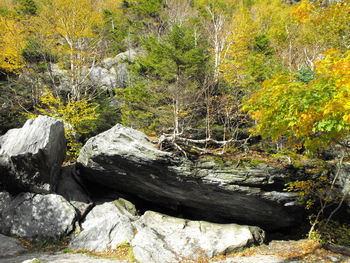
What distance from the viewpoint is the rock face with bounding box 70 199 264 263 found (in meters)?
7.85

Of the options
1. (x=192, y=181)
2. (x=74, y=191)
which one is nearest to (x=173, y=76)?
(x=192, y=181)

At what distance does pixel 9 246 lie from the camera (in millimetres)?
8000

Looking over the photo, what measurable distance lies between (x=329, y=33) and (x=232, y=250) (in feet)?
48.7

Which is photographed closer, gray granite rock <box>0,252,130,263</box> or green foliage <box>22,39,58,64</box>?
gray granite rock <box>0,252,130,263</box>

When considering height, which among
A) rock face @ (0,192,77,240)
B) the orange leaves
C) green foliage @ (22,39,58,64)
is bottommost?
rock face @ (0,192,77,240)

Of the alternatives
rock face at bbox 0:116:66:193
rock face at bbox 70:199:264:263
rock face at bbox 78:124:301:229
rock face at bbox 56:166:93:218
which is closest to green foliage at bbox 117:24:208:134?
rock face at bbox 78:124:301:229

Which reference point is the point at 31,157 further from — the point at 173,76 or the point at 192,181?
the point at 173,76

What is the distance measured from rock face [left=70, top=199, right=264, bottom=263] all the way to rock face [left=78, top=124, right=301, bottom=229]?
864 mm

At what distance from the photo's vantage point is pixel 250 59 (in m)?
14.1

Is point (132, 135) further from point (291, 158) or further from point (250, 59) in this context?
point (250, 59)

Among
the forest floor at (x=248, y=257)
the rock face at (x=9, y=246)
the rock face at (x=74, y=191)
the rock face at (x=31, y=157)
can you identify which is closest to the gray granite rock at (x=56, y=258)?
the forest floor at (x=248, y=257)

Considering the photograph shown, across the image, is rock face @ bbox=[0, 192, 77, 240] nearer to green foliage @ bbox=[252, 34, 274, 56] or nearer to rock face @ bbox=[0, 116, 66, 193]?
rock face @ bbox=[0, 116, 66, 193]

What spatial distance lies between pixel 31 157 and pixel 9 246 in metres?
3.31

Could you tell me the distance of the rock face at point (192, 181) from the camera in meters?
8.43
